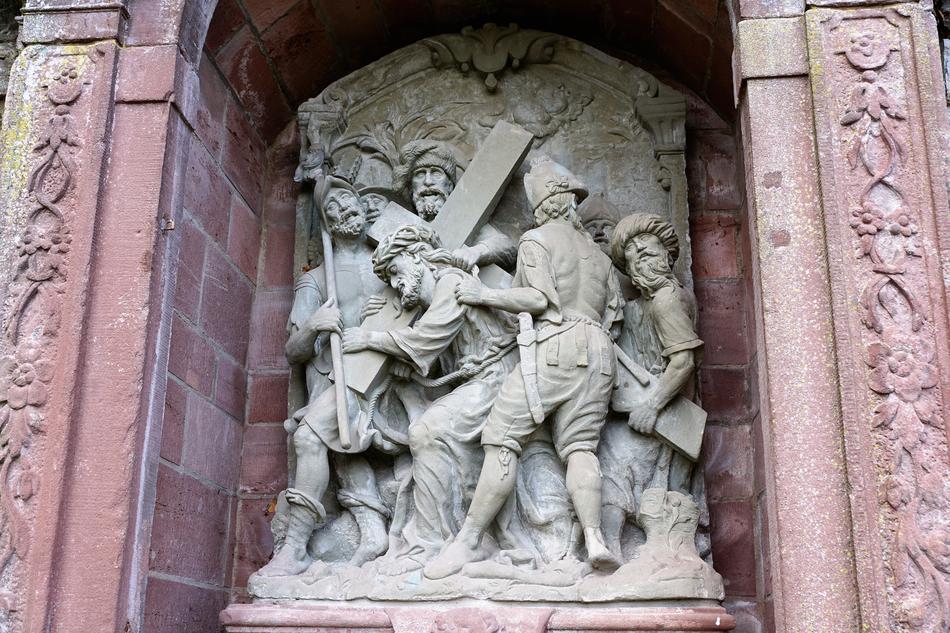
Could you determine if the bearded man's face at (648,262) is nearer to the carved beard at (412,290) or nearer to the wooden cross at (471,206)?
the wooden cross at (471,206)

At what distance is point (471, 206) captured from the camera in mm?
5219

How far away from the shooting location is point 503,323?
Answer: 4.83 metres

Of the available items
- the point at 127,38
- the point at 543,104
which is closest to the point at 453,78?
the point at 543,104

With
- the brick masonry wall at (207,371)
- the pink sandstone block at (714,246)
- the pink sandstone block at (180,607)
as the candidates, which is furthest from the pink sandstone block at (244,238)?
the pink sandstone block at (714,246)

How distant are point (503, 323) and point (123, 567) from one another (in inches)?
73.5

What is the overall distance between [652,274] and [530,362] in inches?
27.5

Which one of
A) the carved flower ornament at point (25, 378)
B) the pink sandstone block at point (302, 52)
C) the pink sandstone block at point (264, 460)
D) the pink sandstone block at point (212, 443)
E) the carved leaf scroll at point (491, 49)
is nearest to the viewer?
the carved flower ornament at point (25, 378)

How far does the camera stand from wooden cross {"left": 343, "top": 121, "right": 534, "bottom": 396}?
5.02m

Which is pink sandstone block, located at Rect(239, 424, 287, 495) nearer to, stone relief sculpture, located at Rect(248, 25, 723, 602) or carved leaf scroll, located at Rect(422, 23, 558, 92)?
stone relief sculpture, located at Rect(248, 25, 723, 602)

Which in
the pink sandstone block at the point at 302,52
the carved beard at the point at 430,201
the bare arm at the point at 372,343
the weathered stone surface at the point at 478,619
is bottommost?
the weathered stone surface at the point at 478,619

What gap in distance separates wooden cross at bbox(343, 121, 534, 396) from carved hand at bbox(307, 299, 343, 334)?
0.14 metres

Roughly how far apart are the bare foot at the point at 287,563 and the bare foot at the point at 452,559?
57 centimetres

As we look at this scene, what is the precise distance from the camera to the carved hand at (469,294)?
476 centimetres

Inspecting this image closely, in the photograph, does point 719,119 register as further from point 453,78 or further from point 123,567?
point 123,567
